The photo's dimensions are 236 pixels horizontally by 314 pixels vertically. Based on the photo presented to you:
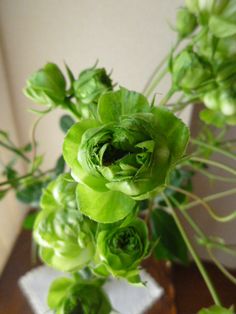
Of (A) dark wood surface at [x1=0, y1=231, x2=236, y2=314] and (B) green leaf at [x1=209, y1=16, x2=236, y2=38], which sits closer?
(B) green leaf at [x1=209, y1=16, x2=236, y2=38]

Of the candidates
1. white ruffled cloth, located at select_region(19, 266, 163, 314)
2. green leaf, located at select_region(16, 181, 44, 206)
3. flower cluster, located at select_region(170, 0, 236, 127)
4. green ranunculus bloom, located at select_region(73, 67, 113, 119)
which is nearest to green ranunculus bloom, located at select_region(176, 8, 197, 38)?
flower cluster, located at select_region(170, 0, 236, 127)

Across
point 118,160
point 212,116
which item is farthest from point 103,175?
point 212,116

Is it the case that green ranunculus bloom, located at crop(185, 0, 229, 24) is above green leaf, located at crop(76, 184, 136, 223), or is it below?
above

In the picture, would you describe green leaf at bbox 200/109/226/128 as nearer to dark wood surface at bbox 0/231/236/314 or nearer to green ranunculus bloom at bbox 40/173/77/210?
green ranunculus bloom at bbox 40/173/77/210

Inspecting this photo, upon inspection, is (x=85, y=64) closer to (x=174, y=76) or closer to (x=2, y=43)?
(x=2, y=43)

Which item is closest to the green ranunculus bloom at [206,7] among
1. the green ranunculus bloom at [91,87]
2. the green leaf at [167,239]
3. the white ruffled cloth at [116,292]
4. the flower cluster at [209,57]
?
the flower cluster at [209,57]

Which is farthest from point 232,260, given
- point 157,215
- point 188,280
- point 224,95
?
point 224,95
